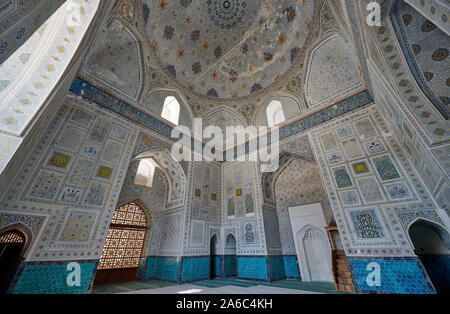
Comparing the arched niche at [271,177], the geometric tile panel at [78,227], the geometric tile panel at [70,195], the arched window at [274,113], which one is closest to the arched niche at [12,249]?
the geometric tile panel at [78,227]

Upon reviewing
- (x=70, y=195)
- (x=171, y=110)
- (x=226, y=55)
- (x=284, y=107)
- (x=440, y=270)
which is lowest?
(x=440, y=270)

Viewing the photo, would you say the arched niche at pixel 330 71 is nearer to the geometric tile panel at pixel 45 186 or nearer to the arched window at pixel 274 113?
the arched window at pixel 274 113

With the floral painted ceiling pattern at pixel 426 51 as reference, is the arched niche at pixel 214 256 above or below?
below

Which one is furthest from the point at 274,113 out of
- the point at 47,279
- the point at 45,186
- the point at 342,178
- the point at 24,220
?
the point at 47,279

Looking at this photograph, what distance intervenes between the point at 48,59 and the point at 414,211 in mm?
8443

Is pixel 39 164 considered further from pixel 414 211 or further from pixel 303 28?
pixel 303 28

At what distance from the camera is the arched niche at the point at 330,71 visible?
6.14 metres

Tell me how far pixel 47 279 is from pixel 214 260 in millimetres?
5309

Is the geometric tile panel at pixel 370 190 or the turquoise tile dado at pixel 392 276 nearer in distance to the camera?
the turquoise tile dado at pixel 392 276

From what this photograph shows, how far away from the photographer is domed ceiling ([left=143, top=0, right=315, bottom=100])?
700 centimetres

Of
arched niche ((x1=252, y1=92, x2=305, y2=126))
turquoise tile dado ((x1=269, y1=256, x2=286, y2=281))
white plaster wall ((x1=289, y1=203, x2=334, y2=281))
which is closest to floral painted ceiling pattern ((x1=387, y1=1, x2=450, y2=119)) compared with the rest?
arched niche ((x1=252, y1=92, x2=305, y2=126))

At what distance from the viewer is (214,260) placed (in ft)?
24.8

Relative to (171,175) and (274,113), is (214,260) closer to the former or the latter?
(171,175)

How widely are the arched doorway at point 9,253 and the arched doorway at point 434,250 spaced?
8.46 meters
